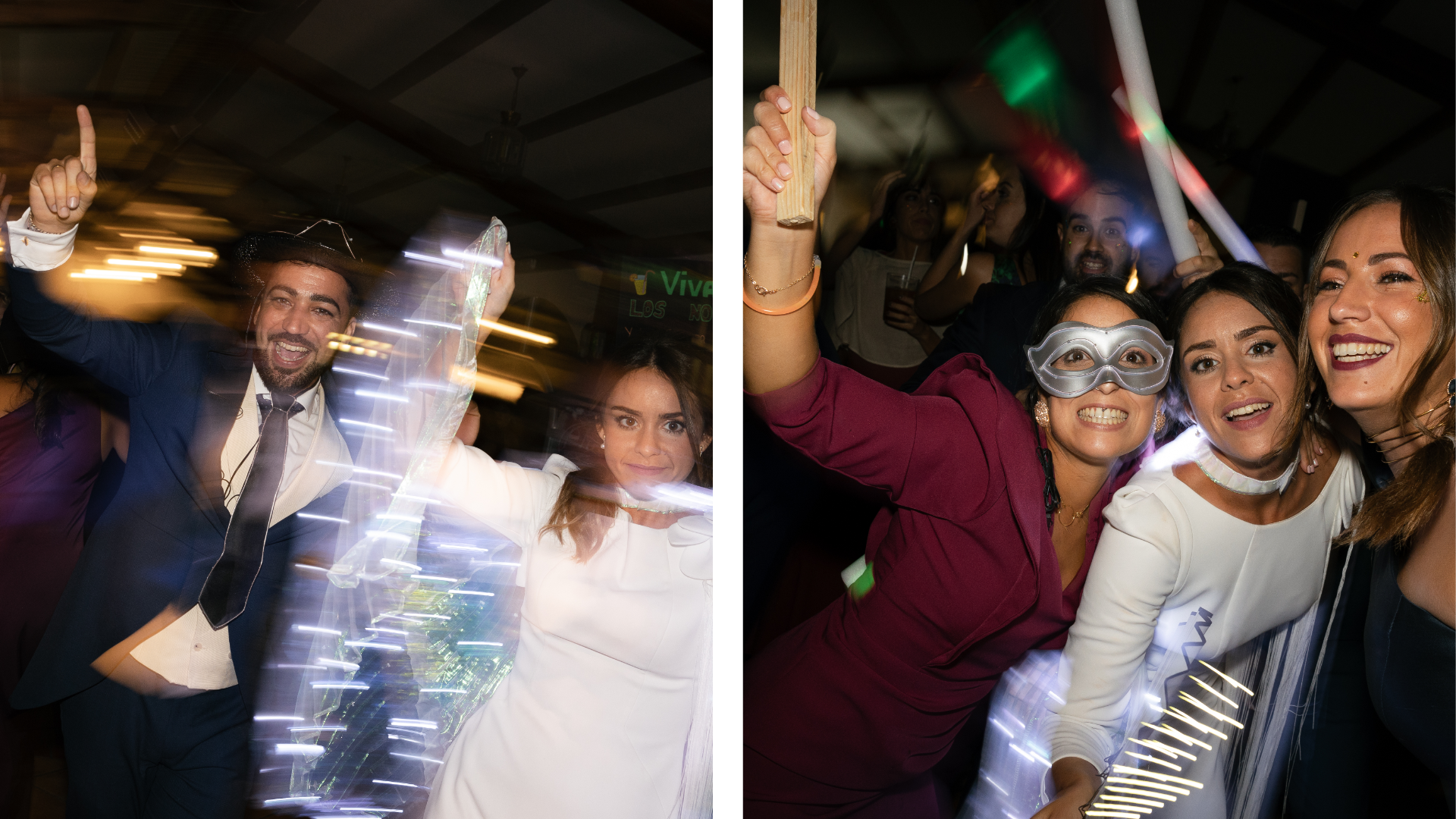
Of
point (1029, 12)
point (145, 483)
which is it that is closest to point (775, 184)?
point (1029, 12)

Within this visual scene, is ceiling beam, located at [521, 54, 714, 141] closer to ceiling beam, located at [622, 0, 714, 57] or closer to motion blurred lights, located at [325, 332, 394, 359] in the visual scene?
A: ceiling beam, located at [622, 0, 714, 57]

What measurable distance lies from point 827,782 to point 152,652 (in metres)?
1.03

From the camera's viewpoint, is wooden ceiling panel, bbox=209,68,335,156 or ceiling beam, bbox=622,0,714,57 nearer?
wooden ceiling panel, bbox=209,68,335,156

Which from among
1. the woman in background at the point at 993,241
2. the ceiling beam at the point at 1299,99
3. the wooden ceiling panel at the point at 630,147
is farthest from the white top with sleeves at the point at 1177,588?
the wooden ceiling panel at the point at 630,147

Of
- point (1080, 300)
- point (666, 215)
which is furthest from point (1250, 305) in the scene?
point (666, 215)

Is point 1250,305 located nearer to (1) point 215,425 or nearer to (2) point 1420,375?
(2) point 1420,375

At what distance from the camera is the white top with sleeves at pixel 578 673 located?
4.27ft

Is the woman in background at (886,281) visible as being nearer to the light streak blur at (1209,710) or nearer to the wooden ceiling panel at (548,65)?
the wooden ceiling panel at (548,65)

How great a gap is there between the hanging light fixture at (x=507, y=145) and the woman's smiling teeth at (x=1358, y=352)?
131cm

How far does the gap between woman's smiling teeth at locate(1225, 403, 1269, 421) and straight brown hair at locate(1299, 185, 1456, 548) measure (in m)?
0.07

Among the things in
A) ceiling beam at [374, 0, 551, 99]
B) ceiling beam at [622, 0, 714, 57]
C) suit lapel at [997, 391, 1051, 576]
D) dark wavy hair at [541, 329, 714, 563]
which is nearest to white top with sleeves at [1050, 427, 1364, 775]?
suit lapel at [997, 391, 1051, 576]

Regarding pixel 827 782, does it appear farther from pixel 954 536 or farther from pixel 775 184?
pixel 775 184

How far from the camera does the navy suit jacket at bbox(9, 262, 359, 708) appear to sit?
3.89 feet

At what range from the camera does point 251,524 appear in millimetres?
1225
